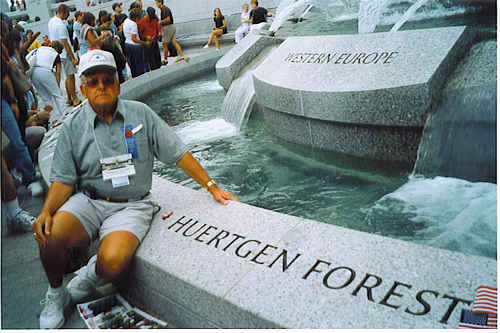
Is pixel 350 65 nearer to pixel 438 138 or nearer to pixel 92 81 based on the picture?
pixel 438 138

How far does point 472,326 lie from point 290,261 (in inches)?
35.9

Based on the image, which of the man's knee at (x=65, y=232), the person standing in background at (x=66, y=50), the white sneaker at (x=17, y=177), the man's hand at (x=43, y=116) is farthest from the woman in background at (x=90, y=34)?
the man's knee at (x=65, y=232)

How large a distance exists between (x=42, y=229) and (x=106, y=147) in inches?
25.1

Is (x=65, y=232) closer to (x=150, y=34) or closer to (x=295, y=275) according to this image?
(x=295, y=275)

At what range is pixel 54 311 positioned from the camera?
2.64 m

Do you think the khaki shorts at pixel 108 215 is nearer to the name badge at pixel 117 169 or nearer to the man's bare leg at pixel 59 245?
the man's bare leg at pixel 59 245

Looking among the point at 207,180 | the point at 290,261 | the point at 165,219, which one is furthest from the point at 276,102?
the point at 290,261

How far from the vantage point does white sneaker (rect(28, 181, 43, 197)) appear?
4621 millimetres

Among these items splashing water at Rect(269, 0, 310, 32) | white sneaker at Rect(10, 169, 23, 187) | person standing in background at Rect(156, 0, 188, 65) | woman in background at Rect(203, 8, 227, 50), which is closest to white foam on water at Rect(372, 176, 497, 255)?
white sneaker at Rect(10, 169, 23, 187)

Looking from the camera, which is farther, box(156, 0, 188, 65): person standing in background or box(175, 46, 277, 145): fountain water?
box(156, 0, 188, 65): person standing in background

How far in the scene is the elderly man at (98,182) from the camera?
265cm

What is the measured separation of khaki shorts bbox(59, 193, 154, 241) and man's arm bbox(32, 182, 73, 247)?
0.05m

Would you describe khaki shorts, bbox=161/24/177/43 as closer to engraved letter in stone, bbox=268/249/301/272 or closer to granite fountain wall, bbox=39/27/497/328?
granite fountain wall, bbox=39/27/497/328

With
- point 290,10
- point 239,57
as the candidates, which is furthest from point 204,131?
point 290,10
